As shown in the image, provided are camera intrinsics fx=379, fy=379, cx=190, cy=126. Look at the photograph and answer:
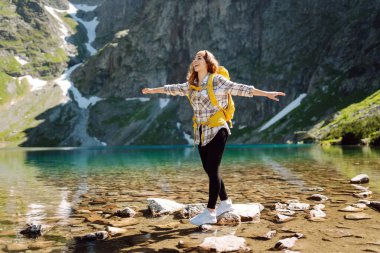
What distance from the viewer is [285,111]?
194500mm

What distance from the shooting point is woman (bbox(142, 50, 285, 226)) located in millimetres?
10000

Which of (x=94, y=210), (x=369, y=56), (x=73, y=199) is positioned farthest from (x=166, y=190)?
(x=369, y=56)

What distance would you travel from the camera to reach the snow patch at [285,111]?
19075cm

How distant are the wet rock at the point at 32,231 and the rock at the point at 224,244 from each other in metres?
4.42

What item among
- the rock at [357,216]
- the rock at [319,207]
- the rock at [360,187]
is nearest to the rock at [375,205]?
the rock at [357,216]

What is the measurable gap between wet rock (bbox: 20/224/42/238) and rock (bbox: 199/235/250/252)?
4421 mm

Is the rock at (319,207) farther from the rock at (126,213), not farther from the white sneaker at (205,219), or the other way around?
the rock at (126,213)

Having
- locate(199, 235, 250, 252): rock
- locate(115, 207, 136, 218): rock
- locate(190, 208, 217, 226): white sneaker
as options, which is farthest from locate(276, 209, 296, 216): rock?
locate(115, 207, 136, 218): rock

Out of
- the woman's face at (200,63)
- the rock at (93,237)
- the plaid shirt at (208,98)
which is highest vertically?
the woman's face at (200,63)

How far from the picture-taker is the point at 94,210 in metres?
13.4

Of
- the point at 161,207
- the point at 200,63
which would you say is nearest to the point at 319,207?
the point at 161,207

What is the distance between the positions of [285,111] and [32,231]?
7579 inches

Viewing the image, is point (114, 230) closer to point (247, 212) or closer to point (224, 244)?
point (224, 244)

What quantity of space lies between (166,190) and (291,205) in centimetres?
778
